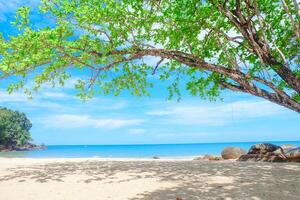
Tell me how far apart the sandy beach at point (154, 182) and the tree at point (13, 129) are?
298 feet

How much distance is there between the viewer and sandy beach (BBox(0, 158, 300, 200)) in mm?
12117

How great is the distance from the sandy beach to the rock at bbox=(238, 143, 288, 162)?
3267 mm

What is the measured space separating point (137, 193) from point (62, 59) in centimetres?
577

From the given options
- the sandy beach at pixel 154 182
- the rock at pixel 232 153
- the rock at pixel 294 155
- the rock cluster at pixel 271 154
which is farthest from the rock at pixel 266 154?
the rock at pixel 232 153

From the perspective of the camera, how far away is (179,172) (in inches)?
625

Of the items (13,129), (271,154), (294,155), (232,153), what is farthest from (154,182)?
(13,129)

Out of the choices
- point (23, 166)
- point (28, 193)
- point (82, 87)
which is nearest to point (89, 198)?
point (28, 193)

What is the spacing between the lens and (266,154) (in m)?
21.1

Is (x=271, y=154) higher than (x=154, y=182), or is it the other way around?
(x=271, y=154)

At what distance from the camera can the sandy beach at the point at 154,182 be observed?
39.8 feet

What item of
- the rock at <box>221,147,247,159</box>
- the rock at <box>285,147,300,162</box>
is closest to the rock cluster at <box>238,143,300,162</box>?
the rock at <box>285,147,300,162</box>

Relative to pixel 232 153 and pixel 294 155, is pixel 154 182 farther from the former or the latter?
pixel 232 153

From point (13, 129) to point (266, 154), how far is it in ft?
318

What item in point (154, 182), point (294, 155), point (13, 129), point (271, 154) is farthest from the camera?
point (13, 129)
